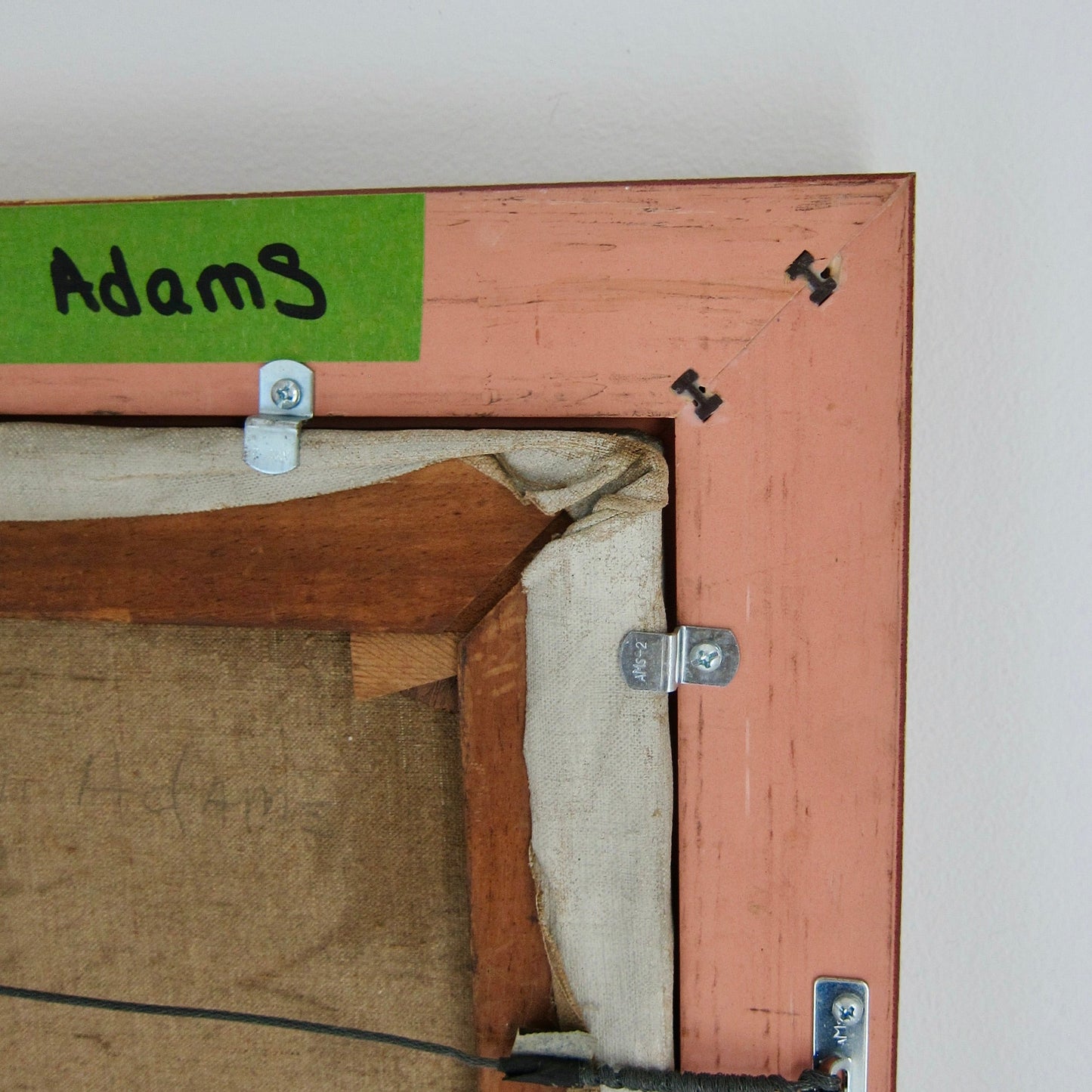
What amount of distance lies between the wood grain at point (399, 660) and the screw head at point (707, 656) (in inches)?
5.5

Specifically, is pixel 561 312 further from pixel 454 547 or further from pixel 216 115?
pixel 216 115

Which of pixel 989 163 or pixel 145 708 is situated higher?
pixel 989 163

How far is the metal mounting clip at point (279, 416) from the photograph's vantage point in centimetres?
48

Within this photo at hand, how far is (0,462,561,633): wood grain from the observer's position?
48 centimetres

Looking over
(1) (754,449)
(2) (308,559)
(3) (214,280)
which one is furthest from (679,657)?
(3) (214,280)

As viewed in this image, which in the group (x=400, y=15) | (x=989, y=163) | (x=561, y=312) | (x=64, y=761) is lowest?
(x=64, y=761)

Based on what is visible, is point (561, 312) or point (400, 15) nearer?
point (561, 312)

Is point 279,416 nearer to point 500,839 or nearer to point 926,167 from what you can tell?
point 500,839

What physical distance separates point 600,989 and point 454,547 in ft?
0.90

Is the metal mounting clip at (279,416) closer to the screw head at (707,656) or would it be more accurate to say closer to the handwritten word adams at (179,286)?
the handwritten word adams at (179,286)

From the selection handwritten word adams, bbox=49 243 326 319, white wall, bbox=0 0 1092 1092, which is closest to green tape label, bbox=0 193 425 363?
handwritten word adams, bbox=49 243 326 319

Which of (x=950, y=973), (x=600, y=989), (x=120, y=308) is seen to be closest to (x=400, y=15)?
(x=120, y=308)

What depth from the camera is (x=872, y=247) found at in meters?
0.43

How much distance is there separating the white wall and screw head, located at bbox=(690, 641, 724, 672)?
0.17 meters
